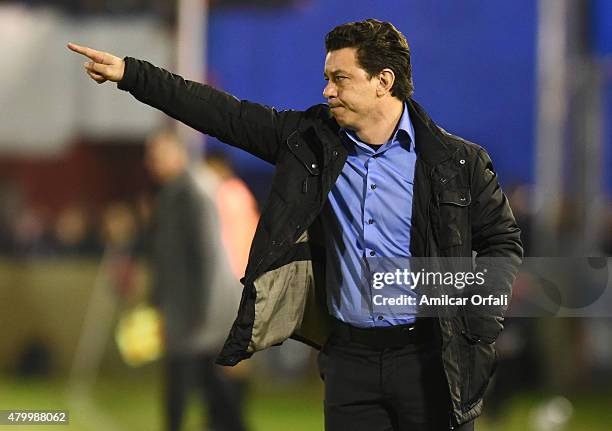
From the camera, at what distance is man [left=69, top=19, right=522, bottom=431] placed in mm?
2879

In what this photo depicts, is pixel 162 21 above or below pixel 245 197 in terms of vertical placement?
above

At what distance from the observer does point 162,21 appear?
20.9 ft

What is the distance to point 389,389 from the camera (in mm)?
2908

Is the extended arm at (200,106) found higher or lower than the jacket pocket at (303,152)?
higher

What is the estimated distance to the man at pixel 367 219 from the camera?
9.45ft

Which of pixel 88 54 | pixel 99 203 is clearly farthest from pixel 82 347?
pixel 88 54

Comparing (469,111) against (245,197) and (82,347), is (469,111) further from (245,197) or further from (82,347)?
(82,347)

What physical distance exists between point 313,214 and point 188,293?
117 inches

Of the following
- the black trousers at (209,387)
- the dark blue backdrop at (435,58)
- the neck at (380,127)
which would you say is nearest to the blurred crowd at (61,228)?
the dark blue backdrop at (435,58)

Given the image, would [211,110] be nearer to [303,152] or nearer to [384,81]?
[303,152]

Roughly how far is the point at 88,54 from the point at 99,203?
4.04m

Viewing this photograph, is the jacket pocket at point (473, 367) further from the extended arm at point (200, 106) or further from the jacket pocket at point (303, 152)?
the extended arm at point (200, 106)

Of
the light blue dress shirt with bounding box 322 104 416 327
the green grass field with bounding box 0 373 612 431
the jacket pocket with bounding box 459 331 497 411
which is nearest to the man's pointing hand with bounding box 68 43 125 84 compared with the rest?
the light blue dress shirt with bounding box 322 104 416 327

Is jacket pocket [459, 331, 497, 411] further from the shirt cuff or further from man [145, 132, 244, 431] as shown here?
man [145, 132, 244, 431]
